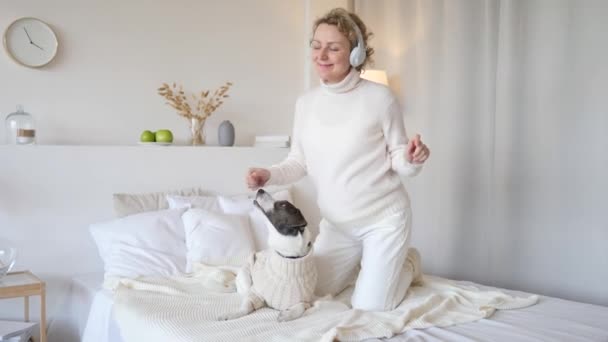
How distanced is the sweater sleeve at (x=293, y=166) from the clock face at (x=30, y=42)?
1366mm

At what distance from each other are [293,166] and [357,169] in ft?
1.03

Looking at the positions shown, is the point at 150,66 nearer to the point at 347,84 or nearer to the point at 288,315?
the point at 347,84

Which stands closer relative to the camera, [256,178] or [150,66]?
[256,178]

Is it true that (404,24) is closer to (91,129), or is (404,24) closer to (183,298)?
(91,129)

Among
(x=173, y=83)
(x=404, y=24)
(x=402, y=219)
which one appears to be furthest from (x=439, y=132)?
(x=173, y=83)

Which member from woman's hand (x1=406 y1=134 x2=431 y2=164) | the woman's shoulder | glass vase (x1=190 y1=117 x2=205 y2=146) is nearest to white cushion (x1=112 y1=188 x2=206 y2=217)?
glass vase (x1=190 y1=117 x2=205 y2=146)

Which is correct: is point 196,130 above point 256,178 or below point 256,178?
above

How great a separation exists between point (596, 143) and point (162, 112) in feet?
7.32

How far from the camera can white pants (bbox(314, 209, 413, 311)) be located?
1.81 metres

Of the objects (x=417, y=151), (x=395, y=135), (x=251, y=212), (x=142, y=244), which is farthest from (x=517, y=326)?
(x=142, y=244)

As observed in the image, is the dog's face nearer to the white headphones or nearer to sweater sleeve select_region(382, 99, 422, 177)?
sweater sleeve select_region(382, 99, 422, 177)

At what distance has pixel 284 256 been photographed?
1.72m

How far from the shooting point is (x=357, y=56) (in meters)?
1.89

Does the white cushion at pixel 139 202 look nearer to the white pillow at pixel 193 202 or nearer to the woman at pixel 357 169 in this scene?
the white pillow at pixel 193 202
